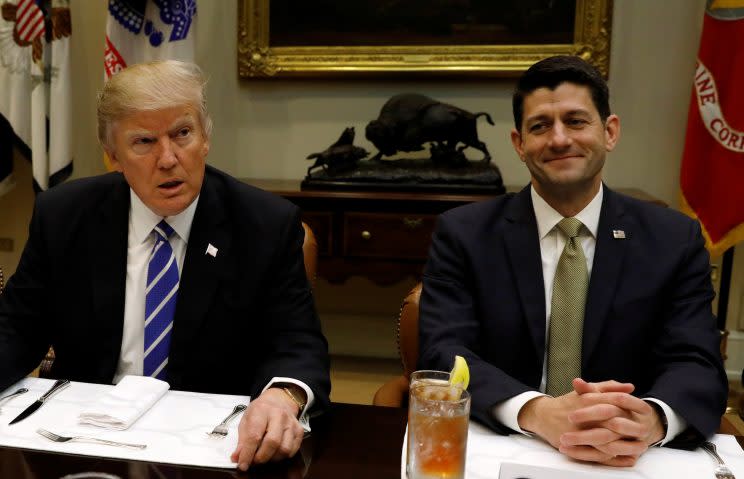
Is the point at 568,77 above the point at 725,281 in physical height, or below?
above

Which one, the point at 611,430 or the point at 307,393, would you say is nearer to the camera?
the point at 611,430

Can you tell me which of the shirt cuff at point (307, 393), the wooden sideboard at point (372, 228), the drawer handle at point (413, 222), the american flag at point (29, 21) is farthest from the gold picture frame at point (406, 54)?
the shirt cuff at point (307, 393)

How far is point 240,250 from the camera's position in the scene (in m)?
1.66

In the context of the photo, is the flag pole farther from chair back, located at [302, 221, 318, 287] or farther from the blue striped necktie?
the blue striped necktie

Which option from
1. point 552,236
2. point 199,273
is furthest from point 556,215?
point 199,273

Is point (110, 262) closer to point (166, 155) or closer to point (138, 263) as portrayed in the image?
point (138, 263)

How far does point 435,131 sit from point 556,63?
1.61 m

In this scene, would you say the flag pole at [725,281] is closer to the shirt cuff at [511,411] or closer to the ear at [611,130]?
the ear at [611,130]

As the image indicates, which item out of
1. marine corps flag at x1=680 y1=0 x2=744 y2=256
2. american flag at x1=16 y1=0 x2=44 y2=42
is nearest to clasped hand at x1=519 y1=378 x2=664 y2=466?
marine corps flag at x1=680 y1=0 x2=744 y2=256

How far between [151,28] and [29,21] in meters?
0.70

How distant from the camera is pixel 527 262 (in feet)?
5.44

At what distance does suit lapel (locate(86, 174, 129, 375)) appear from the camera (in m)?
1.60

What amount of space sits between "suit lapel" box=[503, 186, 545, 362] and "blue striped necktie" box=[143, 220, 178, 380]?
2.56 ft

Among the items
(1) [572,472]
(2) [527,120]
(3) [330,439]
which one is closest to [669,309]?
(2) [527,120]
